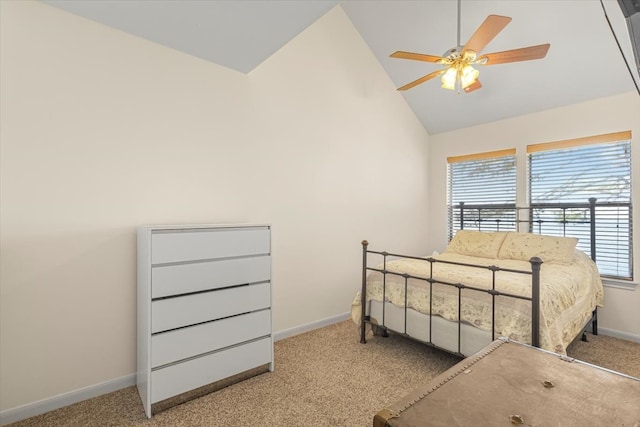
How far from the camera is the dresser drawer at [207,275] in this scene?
6.30ft

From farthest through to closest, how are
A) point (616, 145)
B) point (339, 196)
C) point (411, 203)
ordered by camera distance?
1. point (411, 203)
2. point (339, 196)
3. point (616, 145)

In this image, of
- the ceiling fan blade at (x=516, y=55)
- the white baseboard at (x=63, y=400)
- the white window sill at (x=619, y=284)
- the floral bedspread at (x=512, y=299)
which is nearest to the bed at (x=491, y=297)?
the floral bedspread at (x=512, y=299)

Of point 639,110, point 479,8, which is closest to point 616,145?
point 639,110

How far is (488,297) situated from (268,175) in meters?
1.96

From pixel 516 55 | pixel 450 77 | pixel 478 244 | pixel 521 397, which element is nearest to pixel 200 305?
pixel 521 397

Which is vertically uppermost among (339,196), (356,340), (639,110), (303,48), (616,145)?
(303,48)

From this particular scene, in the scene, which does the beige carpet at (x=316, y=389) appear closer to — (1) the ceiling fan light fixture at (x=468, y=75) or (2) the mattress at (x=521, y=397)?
(2) the mattress at (x=521, y=397)

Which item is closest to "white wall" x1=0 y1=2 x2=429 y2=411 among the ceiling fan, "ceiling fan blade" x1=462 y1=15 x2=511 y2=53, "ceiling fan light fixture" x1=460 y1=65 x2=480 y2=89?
the ceiling fan

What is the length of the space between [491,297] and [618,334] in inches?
74.2

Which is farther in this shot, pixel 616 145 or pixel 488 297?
pixel 616 145

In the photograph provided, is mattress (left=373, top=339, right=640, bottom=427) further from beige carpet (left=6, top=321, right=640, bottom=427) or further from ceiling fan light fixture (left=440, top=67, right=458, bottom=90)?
ceiling fan light fixture (left=440, top=67, right=458, bottom=90)

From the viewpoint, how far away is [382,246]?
387cm

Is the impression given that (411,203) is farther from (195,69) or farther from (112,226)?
(112,226)

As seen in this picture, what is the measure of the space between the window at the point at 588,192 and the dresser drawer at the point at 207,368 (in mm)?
3158
